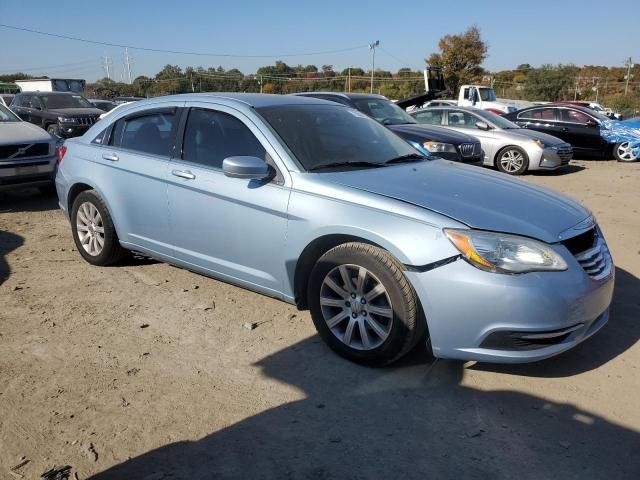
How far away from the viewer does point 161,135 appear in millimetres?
4461

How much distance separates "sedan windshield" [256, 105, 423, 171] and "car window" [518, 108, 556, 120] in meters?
11.9

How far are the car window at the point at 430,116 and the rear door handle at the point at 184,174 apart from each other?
963 centimetres

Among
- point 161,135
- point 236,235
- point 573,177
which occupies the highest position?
point 161,135

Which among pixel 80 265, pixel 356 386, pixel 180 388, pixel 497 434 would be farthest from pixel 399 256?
pixel 80 265

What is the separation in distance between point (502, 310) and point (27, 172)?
737 cm

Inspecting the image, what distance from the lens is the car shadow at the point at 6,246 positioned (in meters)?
5.07

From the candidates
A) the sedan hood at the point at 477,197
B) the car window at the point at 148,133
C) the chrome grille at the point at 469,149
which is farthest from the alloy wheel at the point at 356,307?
the chrome grille at the point at 469,149

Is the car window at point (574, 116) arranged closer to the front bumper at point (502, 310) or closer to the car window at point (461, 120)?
the car window at point (461, 120)

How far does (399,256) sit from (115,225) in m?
2.87

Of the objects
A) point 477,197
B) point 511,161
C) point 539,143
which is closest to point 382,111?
point 511,161

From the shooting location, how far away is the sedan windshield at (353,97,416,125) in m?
9.85

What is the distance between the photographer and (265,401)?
3.02 metres

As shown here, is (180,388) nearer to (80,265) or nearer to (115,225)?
(115,225)

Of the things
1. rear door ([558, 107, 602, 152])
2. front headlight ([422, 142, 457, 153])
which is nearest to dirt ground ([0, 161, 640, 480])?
front headlight ([422, 142, 457, 153])
